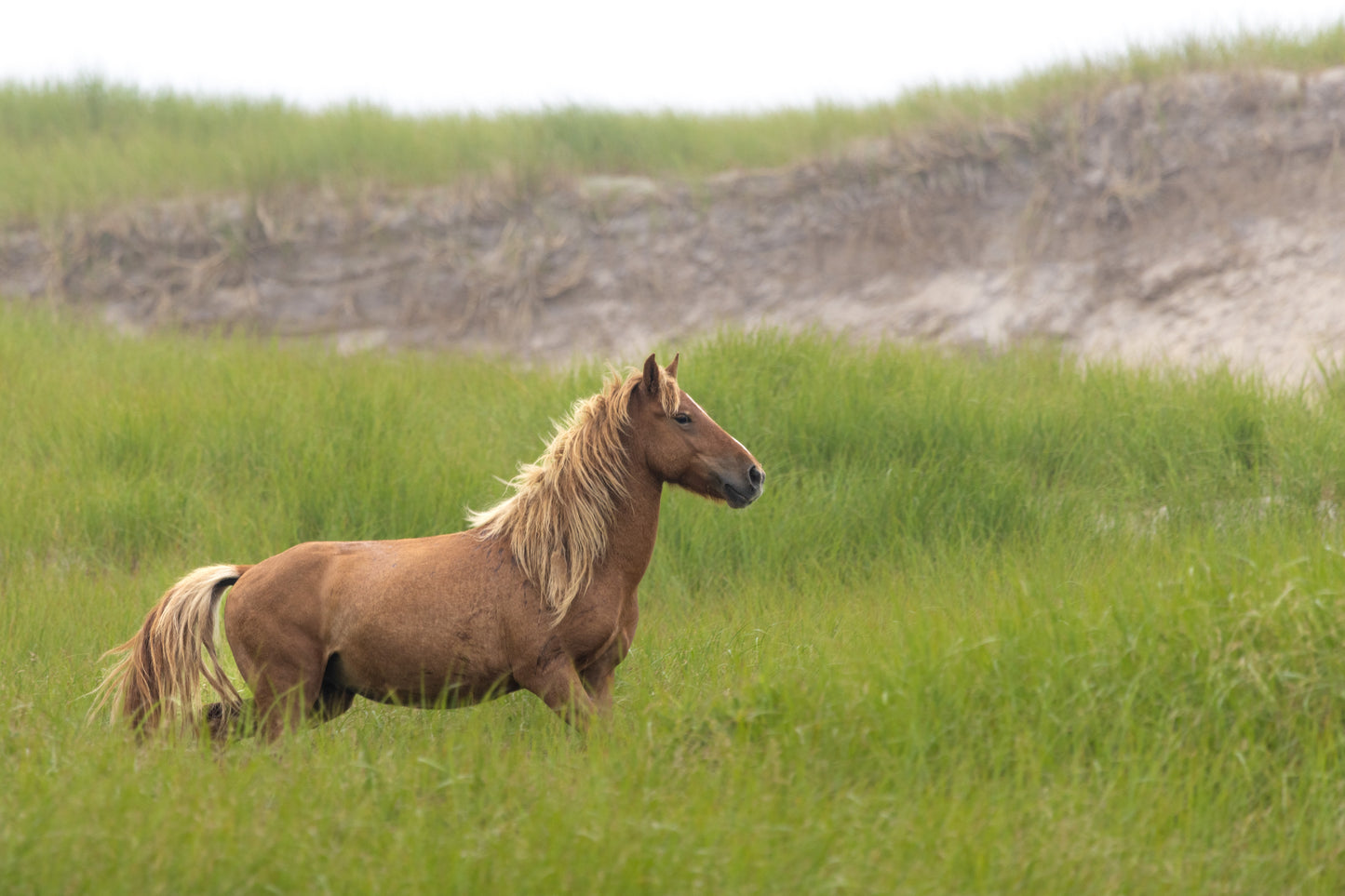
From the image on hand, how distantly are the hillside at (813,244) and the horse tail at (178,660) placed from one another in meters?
8.10

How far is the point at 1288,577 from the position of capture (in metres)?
3.70

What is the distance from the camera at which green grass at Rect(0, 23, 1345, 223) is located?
40.4 ft

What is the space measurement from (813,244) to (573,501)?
990cm

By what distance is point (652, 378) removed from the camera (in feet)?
11.8

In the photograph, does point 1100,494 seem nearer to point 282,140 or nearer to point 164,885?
point 164,885

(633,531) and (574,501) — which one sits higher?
(574,501)

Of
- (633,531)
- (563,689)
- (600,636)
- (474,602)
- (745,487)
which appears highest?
(745,487)

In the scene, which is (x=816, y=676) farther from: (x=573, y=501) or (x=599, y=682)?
(x=573, y=501)

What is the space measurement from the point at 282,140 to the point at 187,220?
1.47 m

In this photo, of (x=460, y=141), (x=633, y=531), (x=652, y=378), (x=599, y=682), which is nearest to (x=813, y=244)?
(x=460, y=141)

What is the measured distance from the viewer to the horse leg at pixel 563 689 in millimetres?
3385

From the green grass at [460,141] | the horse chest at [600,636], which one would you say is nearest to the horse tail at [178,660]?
the horse chest at [600,636]

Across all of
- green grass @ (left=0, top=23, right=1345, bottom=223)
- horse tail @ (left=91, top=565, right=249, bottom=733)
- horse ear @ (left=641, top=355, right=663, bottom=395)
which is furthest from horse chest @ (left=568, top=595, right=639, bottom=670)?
green grass @ (left=0, top=23, right=1345, bottom=223)

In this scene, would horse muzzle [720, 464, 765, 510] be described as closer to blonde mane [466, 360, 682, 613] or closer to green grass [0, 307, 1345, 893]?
blonde mane [466, 360, 682, 613]
